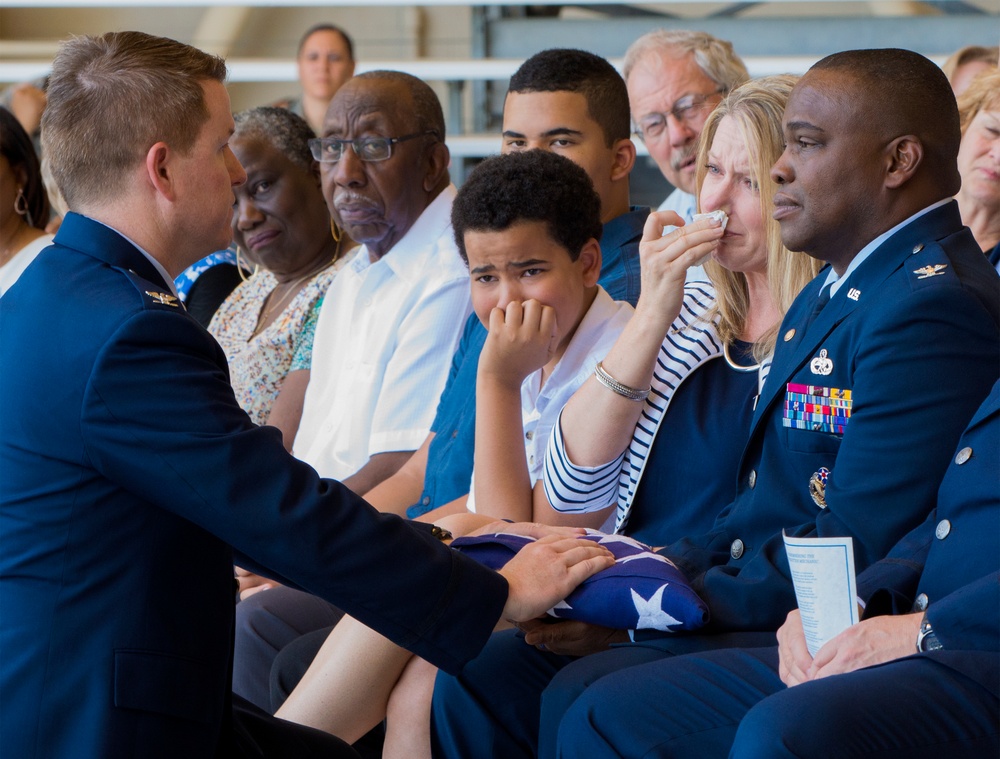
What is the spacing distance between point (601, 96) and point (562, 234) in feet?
2.66

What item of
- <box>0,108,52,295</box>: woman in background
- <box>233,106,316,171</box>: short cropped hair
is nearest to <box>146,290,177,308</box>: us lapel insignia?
<box>233,106,316,171</box>: short cropped hair

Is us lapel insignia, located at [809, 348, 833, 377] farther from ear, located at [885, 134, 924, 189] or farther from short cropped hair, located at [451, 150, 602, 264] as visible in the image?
short cropped hair, located at [451, 150, 602, 264]

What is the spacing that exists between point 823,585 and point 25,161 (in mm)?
3502

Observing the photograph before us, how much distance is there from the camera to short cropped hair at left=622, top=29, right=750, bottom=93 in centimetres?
372

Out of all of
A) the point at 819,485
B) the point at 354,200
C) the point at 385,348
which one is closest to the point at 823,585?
the point at 819,485

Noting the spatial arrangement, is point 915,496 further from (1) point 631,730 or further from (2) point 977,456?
(1) point 631,730

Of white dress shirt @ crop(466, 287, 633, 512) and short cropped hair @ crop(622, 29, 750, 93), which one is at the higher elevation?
short cropped hair @ crop(622, 29, 750, 93)

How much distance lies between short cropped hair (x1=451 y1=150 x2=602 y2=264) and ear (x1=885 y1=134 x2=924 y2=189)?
2.44 feet

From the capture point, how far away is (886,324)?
1.81 m

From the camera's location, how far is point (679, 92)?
3682mm

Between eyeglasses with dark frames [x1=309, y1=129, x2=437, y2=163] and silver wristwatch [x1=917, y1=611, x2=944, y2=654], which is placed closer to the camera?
silver wristwatch [x1=917, y1=611, x2=944, y2=654]

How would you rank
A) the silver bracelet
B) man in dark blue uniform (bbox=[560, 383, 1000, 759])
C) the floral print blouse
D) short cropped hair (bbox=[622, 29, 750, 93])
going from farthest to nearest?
1. short cropped hair (bbox=[622, 29, 750, 93])
2. the floral print blouse
3. the silver bracelet
4. man in dark blue uniform (bbox=[560, 383, 1000, 759])

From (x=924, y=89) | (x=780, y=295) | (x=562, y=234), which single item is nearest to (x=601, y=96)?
(x=562, y=234)

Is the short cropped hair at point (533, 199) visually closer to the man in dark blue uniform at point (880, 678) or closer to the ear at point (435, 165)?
the ear at point (435, 165)
